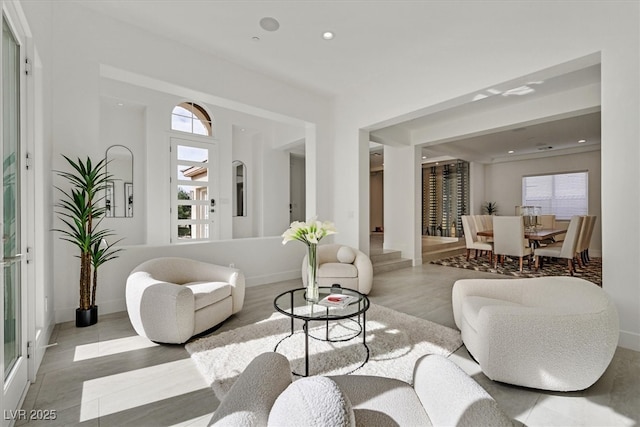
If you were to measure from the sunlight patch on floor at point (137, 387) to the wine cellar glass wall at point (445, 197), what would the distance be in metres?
8.87

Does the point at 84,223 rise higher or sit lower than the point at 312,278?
higher

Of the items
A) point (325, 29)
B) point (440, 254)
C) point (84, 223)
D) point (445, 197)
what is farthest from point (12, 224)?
point (445, 197)

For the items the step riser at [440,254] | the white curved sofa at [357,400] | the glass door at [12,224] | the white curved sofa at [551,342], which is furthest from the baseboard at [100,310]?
the step riser at [440,254]

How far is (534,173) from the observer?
891 cm

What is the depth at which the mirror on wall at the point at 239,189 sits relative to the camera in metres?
7.17

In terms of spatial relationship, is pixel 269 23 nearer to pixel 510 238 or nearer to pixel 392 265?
pixel 392 265

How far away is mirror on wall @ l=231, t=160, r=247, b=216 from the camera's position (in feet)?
23.5

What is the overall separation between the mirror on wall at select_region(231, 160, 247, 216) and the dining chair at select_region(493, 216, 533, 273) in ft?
17.4

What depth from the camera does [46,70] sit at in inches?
113

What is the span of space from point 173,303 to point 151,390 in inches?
26.3

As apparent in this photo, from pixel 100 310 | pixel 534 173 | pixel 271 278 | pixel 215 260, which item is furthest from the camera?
pixel 534 173

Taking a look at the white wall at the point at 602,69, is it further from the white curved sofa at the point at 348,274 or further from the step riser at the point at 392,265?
the step riser at the point at 392,265

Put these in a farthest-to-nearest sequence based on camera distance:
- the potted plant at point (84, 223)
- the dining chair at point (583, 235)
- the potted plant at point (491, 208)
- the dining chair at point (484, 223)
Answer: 1. the potted plant at point (491, 208)
2. the dining chair at point (484, 223)
3. the dining chair at point (583, 235)
4. the potted plant at point (84, 223)

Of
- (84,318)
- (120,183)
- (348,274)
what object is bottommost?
(84,318)
